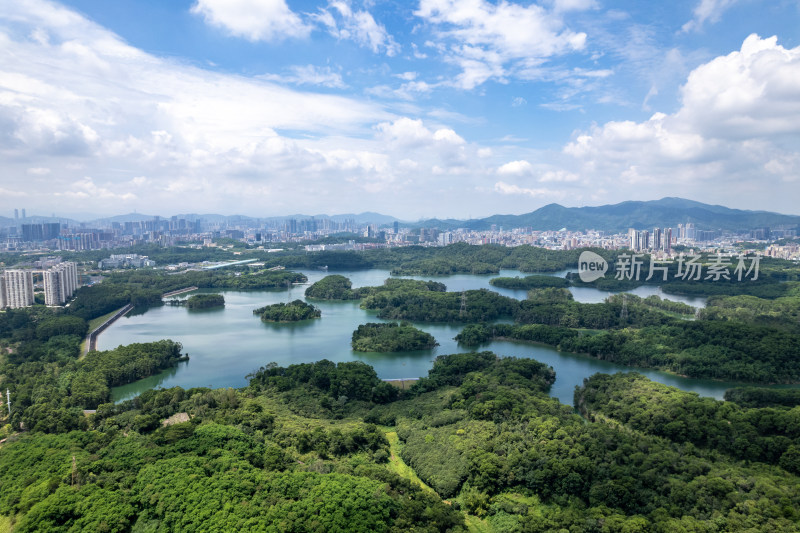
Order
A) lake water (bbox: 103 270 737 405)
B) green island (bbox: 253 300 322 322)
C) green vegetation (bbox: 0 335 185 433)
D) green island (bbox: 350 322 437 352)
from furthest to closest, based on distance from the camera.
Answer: green island (bbox: 253 300 322 322)
green island (bbox: 350 322 437 352)
lake water (bbox: 103 270 737 405)
green vegetation (bbox: 0 335 185 433)

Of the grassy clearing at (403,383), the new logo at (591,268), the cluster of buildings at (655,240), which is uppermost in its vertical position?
the cluster of buildings at (655,240)

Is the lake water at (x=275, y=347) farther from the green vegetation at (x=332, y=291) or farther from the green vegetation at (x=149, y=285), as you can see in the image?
the green vegetation at (x=149, y=285)

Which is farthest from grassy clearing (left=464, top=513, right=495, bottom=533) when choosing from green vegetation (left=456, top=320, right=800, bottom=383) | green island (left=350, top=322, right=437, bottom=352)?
green vegetation (left=456, top=320, right=800, bottom=383)

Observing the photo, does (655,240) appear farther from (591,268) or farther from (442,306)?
(442,306)

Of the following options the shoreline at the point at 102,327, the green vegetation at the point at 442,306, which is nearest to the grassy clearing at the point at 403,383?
the green vegetation at the point at 442,306

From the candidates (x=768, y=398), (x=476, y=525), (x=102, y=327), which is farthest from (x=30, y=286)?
(x=768, y=398)

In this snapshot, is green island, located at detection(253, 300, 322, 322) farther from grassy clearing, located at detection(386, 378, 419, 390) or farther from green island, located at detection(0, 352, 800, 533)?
green island, located at detection(0, 352, 800, 533)
